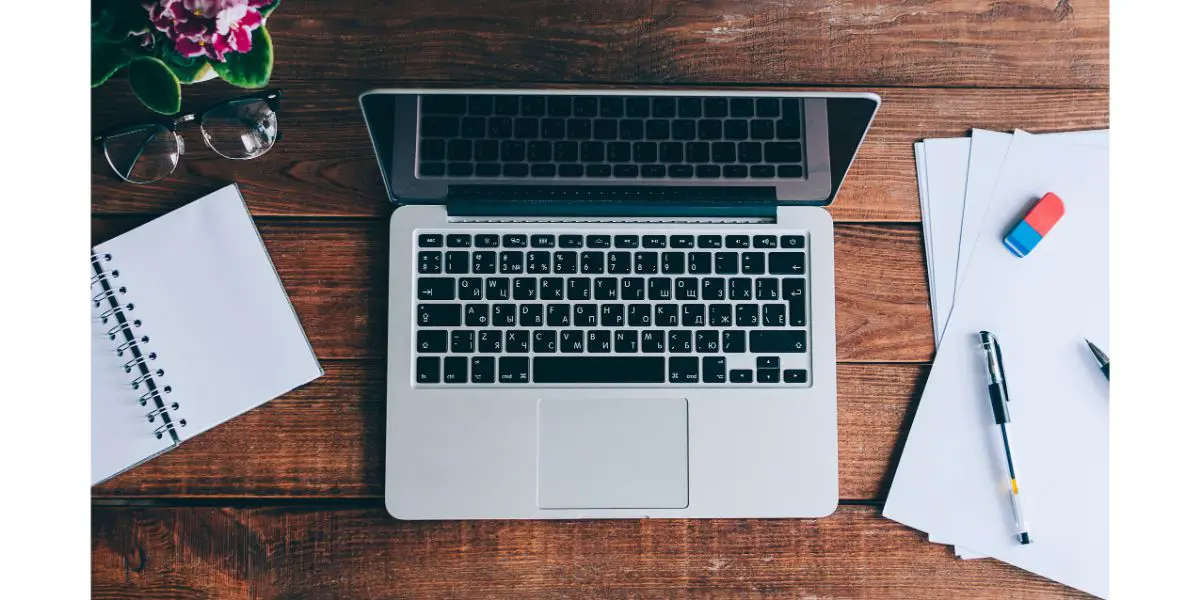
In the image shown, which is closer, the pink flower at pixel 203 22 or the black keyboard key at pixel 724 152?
the pink flower at pixel 203 22

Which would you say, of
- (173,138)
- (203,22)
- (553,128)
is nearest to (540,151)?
(553,128)

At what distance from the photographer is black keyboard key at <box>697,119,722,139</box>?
0.82 metres

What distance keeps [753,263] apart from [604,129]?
237 mm

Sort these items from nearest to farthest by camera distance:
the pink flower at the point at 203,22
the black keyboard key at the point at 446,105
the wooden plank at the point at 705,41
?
the pink flower at the point at 203,22, the black keyboard key at the point at 446,105, the wooden plank at the point at 705,41

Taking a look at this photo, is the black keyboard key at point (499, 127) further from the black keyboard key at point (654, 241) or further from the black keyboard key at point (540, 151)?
the black keyboard key at point (654, 241)

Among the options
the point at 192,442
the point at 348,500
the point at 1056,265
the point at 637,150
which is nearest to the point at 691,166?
the point at 637,150

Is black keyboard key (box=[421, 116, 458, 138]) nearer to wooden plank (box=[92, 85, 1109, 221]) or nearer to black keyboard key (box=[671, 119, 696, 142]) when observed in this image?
wooden plank (box=[92, 85, 1109, 221])

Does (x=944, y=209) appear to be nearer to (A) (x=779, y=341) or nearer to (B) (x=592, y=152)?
(A) (x=779, y=341)

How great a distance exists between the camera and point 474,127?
2.68 feet

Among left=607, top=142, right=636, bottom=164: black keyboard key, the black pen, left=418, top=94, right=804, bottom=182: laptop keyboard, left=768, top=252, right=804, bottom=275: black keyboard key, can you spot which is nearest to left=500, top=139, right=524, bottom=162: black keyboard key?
left=418, top=94, right=804, bottom=182: laptop keyboard

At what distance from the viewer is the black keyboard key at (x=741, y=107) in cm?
81

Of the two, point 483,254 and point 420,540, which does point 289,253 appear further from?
point 420,540

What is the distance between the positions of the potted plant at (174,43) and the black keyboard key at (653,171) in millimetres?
423

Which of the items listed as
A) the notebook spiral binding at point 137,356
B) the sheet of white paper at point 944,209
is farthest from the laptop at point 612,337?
the notebook spiral binding at point 137,356
